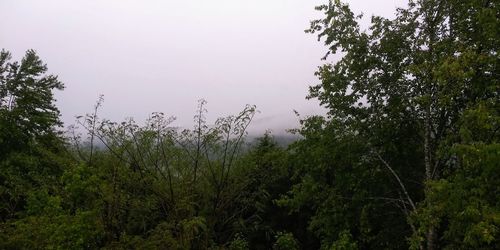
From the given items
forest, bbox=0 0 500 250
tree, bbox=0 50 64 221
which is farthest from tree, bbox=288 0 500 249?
tree, bbox=0 50 64 221

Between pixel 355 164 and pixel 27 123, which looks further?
pixel 27 123

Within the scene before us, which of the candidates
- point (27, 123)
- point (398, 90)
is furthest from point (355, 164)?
point (27, 123)

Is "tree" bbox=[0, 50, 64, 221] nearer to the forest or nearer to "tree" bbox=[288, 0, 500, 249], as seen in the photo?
the forest

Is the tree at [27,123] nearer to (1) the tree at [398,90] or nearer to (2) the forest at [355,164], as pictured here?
(2) the forest at [355,164]

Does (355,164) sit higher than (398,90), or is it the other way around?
(398,90)

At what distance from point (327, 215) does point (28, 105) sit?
1846 cm

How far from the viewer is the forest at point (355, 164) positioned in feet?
28.8

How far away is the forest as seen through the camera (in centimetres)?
877

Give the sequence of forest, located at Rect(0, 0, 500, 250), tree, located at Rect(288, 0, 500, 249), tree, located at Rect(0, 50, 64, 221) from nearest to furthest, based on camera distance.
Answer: forest, located at Rect(0, 0, 500, 250)
tree, located at Rect(288, 0, 500, 249)
tree, located at Rect(0, 50, 64, 221)

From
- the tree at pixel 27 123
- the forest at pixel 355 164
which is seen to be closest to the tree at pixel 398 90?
the forest at pixel 355 164

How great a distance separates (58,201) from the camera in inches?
427

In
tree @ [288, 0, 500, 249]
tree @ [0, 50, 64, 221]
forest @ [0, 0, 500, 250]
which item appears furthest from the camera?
tree @ [0, 50, 64, 221]

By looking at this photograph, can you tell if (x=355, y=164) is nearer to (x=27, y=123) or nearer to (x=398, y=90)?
(x=398, y=90)

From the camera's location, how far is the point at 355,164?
12398 mm
